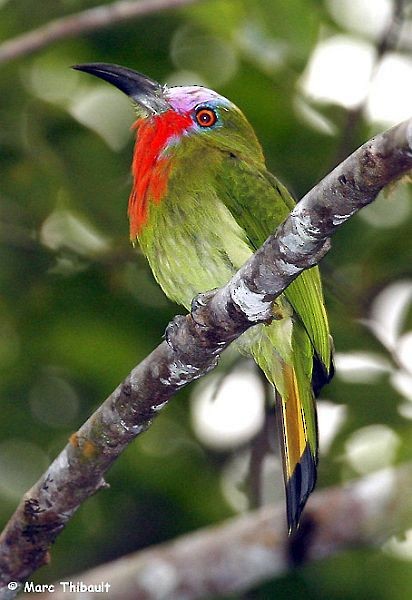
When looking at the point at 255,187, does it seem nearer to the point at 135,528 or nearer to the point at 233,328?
the point at 233,328

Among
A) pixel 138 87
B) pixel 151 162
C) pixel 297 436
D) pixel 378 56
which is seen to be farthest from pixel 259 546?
pixel 378 56

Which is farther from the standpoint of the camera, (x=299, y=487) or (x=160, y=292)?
(x=160, y=292)

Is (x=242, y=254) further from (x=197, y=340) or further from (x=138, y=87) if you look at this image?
(x=138, y=87)

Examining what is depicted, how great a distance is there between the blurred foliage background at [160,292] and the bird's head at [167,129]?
49cm

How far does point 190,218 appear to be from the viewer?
10.5 feet

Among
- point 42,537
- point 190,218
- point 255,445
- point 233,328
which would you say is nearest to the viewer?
point 233,328

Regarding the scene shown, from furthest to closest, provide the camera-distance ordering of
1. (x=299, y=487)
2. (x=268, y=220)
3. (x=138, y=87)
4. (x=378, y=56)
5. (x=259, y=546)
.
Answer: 1. (x=378, y=56)
2. (x=259, y=546)
3. (x=138, y=87)
4. (x=268, y=220)
5. (x=299, y=487)

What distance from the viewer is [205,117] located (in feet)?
12.0

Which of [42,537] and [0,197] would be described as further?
[0,197]

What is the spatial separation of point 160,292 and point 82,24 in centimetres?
104

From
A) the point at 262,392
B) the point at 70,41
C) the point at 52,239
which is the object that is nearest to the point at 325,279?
the point at 262,392

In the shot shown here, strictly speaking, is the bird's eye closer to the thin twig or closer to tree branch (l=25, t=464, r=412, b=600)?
the thin twig

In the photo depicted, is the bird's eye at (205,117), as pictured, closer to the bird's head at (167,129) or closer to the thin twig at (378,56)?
the bird's head at (167,129)

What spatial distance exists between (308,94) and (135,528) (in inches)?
70.9
